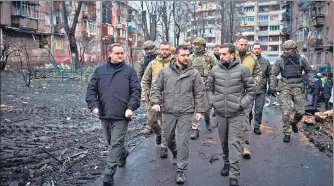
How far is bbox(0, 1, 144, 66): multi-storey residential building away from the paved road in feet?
35.1

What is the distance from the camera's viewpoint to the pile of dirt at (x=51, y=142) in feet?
16.7

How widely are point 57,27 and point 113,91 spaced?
4135 centimetres

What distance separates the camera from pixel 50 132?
8000 mm

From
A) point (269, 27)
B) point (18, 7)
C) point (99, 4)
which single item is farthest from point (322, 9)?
point (269, 27)

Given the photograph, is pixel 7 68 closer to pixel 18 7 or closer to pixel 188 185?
pixel 18 7

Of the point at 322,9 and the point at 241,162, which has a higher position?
the point at 322,9

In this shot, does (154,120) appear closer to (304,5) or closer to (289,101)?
(289,101)

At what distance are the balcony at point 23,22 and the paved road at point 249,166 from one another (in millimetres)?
30288

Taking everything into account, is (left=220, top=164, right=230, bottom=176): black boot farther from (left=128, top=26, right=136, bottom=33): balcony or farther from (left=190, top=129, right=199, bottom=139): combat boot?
(left=128, top=26, right=136, bottom=33): balcony

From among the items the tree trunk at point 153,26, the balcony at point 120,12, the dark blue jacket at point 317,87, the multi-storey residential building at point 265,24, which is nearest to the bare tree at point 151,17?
the tree trunk at point 153,26

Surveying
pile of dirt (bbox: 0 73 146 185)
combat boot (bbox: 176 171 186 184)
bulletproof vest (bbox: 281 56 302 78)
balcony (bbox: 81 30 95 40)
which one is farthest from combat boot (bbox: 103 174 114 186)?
balcony (bbox: 81 30 95 40)

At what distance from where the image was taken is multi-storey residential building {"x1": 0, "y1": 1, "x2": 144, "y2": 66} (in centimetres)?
3256

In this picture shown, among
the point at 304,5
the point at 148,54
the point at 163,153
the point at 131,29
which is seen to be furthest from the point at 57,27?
the point at 163,153

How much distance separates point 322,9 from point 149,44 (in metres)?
48.1
